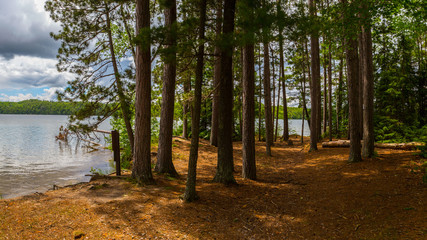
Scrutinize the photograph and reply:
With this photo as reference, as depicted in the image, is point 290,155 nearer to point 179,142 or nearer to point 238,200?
point 179,142

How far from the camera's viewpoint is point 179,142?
13406 mm

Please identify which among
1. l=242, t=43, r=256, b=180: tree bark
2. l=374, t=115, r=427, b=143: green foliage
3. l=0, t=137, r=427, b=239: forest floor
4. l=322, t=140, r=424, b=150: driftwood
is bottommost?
l=0, t=137, r=427, b=239: forest floor

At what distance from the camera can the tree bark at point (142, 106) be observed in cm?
638

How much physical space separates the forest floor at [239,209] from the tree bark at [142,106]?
1.65 feet

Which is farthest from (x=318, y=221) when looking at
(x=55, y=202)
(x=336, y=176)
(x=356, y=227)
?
(x=55, y=202)

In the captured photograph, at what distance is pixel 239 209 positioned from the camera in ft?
17.4

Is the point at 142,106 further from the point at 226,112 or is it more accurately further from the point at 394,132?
the point at 394,132

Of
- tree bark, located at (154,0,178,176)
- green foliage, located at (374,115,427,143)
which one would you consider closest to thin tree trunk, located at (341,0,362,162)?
green foliage, located at (374,115,427,143)

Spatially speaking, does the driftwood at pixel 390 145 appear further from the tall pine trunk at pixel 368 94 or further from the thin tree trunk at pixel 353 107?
the thin tree trunk at pixel 353 107

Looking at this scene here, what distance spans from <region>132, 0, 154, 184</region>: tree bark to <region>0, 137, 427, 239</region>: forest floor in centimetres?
50

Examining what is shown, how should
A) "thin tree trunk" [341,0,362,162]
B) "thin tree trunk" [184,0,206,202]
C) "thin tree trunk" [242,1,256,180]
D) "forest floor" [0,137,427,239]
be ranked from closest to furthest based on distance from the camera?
"forest floor" [0,137,427,239], "thin tree trunk" [184,0,206,202], "thin tree trunk" [242,1,256,180], "thin tree trunk" [341,0,362,162]

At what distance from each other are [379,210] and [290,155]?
26.7 ft

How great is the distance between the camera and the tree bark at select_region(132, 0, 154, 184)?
638 cm

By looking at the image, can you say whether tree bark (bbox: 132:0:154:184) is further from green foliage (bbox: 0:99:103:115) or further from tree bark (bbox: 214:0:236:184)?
green foliage (bbox: 0:99:103:115)
